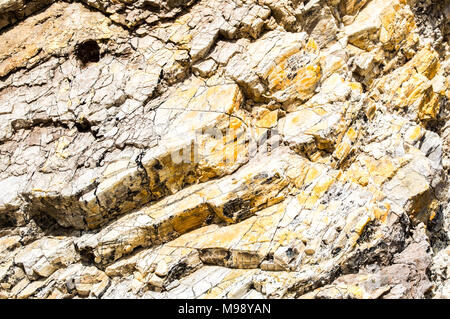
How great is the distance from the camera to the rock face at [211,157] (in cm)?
842

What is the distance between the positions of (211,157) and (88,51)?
4.30 m

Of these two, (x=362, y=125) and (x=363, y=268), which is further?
(x=362, y=125)

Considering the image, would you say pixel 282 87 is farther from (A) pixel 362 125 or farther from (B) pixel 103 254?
(B) pixel 103 254

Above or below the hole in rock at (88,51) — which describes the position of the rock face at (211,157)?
below

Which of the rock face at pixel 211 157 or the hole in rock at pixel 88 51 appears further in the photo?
the hole in rock at pixel 88 51

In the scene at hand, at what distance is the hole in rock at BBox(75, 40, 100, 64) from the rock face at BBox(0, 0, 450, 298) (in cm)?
4

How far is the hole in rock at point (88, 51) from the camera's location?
10.5 metres

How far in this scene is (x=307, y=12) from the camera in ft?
35.8

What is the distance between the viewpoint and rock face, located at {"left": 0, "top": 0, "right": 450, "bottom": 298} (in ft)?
27.6

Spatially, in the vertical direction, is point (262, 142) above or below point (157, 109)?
below

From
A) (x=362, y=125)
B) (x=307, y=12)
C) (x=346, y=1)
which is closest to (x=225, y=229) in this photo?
(x=362, y=125)

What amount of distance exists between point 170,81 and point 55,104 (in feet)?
8.96

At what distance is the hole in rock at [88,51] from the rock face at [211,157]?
36 millimetres

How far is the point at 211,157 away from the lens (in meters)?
9.12
